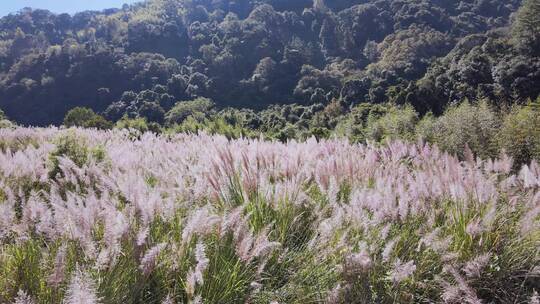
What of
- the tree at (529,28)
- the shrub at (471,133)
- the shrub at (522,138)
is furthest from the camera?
the tree at (529,28)

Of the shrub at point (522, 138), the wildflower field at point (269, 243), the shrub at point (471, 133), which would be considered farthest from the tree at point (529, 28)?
the wildflower field at point (269, 243)

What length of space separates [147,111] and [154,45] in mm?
31974

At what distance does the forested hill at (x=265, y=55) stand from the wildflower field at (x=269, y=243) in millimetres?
29381

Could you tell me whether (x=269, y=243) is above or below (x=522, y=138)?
above

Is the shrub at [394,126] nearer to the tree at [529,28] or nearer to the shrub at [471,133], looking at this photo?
the shrub at [471,133]

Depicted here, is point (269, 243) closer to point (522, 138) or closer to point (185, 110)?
point (522, 138)

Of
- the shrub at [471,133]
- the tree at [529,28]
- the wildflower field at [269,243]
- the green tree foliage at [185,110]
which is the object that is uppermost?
the tree at [529,28]

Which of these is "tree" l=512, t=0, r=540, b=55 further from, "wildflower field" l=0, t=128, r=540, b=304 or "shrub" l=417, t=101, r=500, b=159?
"wildflower field" l=0, t=128, r=540, b=304

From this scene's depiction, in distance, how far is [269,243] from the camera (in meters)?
1.68

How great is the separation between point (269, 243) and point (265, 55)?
246 feet

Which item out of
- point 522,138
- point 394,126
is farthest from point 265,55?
point 522,138

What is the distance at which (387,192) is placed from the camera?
7.85ft

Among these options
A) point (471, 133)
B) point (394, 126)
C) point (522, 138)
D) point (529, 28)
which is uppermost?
point (529, 28)

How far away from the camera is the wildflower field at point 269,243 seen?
1657 millimetres
